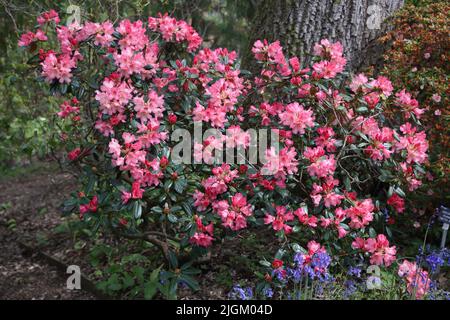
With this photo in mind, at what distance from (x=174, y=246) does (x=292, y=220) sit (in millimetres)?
632

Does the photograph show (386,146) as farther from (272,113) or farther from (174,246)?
(174,246)

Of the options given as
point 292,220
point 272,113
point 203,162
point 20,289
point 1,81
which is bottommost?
point 20,289

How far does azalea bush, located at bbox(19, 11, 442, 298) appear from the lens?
231 centimetres

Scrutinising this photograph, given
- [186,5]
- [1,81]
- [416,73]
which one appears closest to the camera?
[416,73]

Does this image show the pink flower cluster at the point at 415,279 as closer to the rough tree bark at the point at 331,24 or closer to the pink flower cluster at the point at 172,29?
the rough tree bark at the point at 331,24

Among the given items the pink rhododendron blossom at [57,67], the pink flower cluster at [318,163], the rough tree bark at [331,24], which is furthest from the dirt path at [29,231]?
the rough tree bark at [331,24]

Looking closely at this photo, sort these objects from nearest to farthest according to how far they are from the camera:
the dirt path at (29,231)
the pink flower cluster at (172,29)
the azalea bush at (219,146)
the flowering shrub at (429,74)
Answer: the azalea bush at (219,146), the pink flower cluster at (172,29), the flowering shrub at (429,74), the dirt path at (29,231)

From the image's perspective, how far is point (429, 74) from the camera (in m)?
2.89

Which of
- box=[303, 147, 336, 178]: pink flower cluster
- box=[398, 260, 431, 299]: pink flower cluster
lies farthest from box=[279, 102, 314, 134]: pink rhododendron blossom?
box=[398, 260, 431, 299]: pink flower cluster

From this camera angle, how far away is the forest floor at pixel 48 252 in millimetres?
2824

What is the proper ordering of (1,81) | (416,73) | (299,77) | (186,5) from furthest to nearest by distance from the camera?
(186,5) < (1,81) < (416,73) < (299,77)

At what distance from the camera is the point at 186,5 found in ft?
17.0

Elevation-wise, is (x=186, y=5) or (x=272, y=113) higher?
(x=186, y=5)
